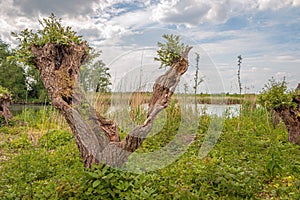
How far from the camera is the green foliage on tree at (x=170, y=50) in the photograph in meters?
3.90

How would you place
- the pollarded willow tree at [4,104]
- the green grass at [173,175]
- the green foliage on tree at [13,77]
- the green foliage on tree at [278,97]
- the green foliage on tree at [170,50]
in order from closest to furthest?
the green grass at [173,175], the green foliage on tree at [170,50], the green foliage on tree at [278,97], the pollarded willow tree at [4,104], the green foliage on tree at [13,77]

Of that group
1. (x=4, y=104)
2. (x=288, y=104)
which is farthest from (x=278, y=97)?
(x=4, y=104)

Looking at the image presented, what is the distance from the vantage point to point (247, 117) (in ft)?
29.1

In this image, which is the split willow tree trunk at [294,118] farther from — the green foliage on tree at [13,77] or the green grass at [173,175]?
the green foliage on tree at [13,77]

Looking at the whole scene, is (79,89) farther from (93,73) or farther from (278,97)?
(278,97)

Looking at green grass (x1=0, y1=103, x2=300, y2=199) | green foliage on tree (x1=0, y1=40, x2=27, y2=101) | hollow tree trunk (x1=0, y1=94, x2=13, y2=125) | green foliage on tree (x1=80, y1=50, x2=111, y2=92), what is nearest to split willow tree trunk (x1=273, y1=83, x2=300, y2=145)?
green grass (x1=0, y1=103, x2=300, y2=199)

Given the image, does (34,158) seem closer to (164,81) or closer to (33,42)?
(33,42)

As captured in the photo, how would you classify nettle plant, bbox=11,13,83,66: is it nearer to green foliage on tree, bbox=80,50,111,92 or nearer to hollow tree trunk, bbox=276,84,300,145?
green foliage on tree, bbox=80,50,111,92

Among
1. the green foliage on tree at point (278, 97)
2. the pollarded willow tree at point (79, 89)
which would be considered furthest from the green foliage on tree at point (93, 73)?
the green foliage on tree at point (278, 97)

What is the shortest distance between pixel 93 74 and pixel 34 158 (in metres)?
1.81

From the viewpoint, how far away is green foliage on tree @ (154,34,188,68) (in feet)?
12.8

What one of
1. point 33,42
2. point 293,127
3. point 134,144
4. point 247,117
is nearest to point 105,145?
point 134,144

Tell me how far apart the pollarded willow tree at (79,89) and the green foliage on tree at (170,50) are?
0.5 inches

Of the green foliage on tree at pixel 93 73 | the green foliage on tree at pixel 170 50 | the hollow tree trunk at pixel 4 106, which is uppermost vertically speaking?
the green foliage on tree at pixel 170 50
